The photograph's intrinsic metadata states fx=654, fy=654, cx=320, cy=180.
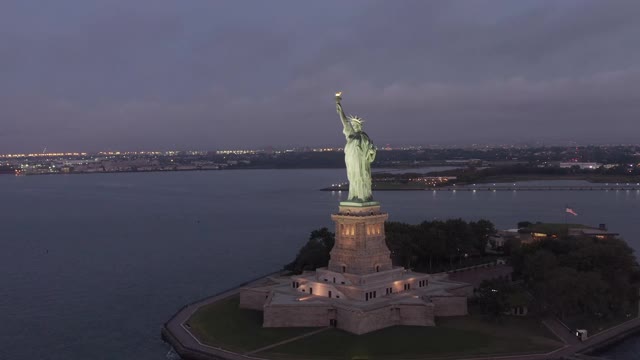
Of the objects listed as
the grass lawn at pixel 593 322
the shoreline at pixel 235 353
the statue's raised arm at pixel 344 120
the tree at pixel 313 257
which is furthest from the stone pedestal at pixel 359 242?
the grass lawn at pixel 593 322

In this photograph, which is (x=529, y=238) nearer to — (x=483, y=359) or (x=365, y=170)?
(x=365, y=170)

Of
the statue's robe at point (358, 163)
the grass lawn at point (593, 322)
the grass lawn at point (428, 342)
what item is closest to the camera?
the grass lawn at point (428, 342)

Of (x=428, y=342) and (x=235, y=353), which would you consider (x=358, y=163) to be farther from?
(x=235, y=353)

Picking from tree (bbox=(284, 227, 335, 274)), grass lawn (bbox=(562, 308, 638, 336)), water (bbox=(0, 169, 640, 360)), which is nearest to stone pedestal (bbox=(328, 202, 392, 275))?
tree (bbox=(284, 227, 335, 274))

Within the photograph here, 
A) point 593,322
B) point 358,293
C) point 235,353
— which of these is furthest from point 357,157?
point 593,322

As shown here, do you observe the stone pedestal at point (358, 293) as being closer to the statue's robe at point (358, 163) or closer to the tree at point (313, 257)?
the statue's robe at point (358, 163)

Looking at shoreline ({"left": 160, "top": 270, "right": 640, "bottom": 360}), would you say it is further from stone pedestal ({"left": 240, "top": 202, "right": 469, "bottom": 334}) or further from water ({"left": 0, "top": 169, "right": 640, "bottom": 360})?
stone pedestal ({"left": 240, "top": 202, "right": 469, "bottom": 334})
